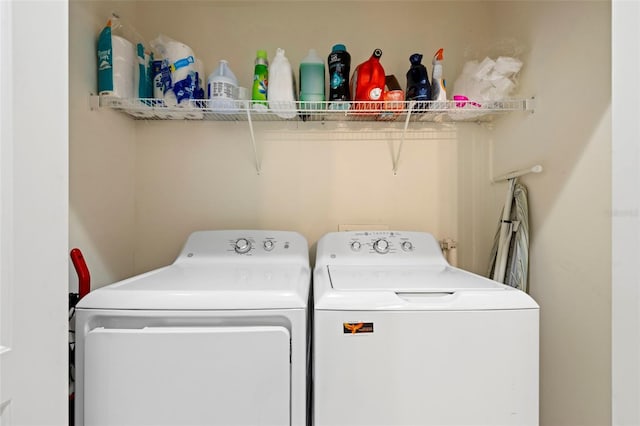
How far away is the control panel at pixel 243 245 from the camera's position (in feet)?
5.02

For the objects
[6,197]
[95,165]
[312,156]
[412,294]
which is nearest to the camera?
[6,197]

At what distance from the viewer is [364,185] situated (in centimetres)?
180

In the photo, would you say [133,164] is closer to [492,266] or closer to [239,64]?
[239,64]

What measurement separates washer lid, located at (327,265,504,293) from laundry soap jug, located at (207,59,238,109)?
849mm

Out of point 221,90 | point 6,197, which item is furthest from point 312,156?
point 6,197

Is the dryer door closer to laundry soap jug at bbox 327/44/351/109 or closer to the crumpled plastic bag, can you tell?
laundry soap jug at bbox 327/44/351/109

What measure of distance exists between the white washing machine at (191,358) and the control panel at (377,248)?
0.56m

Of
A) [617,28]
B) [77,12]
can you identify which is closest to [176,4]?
[77,12]

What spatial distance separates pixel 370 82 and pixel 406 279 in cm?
87

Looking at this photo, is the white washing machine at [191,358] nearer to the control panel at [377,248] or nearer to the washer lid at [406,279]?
the washer lid at [406,279]

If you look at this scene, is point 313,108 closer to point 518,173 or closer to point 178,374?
point 518,173

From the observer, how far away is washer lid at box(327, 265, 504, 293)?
1.11 m

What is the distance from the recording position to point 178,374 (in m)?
0.95

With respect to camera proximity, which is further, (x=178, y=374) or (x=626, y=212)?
(x=178, y=374)
